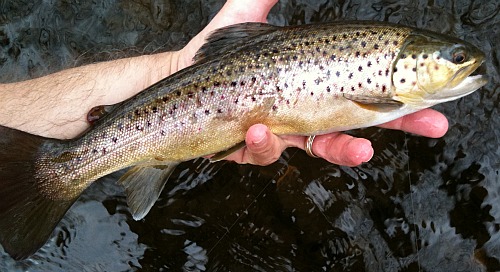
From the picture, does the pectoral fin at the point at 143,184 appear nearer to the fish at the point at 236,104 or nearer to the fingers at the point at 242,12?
the fish at the point at 236,104

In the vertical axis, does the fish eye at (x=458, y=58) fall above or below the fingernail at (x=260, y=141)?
above

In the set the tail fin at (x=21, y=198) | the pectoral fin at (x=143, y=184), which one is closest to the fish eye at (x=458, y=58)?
the pectoral fin at (x=143, y=184)

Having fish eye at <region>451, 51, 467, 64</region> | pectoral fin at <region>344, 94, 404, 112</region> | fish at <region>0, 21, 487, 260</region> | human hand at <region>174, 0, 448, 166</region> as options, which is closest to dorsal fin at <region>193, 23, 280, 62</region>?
fish at <region>0, 21, 487, 260</region>

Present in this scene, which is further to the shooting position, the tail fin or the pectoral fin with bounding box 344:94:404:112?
the tail fin

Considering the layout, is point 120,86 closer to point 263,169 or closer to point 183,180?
point 183,180

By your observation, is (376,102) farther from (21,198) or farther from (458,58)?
(21,198)

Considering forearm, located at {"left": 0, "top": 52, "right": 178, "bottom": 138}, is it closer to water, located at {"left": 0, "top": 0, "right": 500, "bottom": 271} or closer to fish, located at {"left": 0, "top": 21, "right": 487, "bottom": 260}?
water, located at {"left": 0, "top": 0, "right": 500, "bottom": 271}

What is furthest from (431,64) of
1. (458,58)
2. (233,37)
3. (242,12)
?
(242,12)
